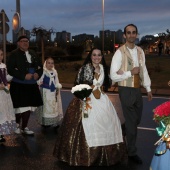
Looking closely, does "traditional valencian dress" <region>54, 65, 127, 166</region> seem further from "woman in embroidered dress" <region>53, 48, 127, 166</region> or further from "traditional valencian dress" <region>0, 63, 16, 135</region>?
"traditional valencian dress" <region>0, 63, 16, 135</region>

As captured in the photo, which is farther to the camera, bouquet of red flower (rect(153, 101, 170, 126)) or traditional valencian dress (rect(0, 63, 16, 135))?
traditional valencian dress (rect(0, 63, 16, 135))

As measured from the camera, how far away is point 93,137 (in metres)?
5.33

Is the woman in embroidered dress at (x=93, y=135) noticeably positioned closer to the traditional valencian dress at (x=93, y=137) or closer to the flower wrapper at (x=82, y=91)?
the traditional valencian dress at (x=93, y=137)

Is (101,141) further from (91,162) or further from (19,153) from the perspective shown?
(19,153)

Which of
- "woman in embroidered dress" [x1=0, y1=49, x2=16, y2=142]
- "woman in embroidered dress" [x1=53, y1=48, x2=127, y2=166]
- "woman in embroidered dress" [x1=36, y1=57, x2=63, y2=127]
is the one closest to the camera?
"woman in embroidered dress" [x1=53, y1=48, x2=127, y2=166]

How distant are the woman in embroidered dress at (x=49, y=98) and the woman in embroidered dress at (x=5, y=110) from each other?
110 centimetres

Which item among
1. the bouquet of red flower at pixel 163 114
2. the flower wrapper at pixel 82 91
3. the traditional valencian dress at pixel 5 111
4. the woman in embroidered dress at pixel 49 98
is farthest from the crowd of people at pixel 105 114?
the woman in embroidered dress at pixel 49 98

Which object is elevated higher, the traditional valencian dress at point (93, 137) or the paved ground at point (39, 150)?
the traditional valencian dress at point (93, 137)

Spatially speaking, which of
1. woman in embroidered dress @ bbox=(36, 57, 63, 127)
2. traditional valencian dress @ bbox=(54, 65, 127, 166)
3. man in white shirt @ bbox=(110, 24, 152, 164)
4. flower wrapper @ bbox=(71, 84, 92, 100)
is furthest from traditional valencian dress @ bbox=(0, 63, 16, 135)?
man in white shirt @ bbox=(110, 24, 152, 164)

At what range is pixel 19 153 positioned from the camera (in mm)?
6227

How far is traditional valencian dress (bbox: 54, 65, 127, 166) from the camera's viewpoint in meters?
5.36

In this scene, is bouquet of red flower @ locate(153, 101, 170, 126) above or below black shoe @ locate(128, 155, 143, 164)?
above

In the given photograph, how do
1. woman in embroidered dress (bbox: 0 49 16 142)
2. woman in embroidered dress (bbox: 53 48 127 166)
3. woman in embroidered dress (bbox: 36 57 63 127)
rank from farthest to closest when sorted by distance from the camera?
1. woman in embroidered dress (bbox: 36 57 63 127)
2. woman in embroidered dress (bbox: 0 49 16 142)
3. woman in embroidered dress (bbox: 53 48 127 166)

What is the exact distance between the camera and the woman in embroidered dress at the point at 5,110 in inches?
270
